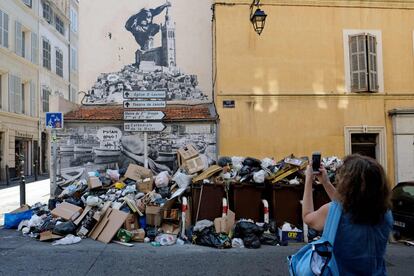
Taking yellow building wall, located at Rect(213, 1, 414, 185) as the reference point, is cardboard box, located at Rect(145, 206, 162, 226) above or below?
below

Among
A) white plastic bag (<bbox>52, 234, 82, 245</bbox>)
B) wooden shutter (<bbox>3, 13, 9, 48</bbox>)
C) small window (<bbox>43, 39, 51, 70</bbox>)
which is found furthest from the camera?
small window (<bbox>43, 39, 51, 70</bbox>)

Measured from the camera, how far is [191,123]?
488 inches

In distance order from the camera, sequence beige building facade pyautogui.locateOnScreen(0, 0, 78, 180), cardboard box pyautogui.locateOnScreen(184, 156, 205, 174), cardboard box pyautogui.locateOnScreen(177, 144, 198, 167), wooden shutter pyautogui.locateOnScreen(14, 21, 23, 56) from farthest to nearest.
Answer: wooden shutter pyautogui.locateOnScreen(14, 21, 23, 56) → beige building facade pyautogui.locateOnScreen(0, 0, 78, 180) → cardboard box pyautogui.locateOnScreen(177, 144, 198, 167) → cardboard box pyautogui.locateOnScreen(184, 156, 205, 174)

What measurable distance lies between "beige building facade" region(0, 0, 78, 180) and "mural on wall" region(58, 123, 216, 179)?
443 inches

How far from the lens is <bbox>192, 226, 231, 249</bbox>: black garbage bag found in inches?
295

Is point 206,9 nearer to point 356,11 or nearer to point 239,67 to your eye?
point 239,67

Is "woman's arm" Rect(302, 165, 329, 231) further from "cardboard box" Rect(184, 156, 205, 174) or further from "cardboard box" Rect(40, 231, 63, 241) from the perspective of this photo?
"cardboard box" Rect(184, 156, 205, 174)

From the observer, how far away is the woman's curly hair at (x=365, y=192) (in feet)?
6.79

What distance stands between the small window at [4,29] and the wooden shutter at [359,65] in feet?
61.4

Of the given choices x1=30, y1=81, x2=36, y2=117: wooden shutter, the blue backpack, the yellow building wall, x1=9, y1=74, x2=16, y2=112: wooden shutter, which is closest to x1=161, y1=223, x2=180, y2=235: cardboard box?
the yellow building wall

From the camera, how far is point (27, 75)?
25.7 meters

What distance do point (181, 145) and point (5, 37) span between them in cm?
1607

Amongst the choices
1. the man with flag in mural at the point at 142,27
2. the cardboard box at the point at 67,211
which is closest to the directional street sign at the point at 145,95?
the cardboard box at the point at 67,211

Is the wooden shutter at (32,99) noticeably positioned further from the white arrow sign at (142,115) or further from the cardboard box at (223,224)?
the cardboard box at (223,224)
